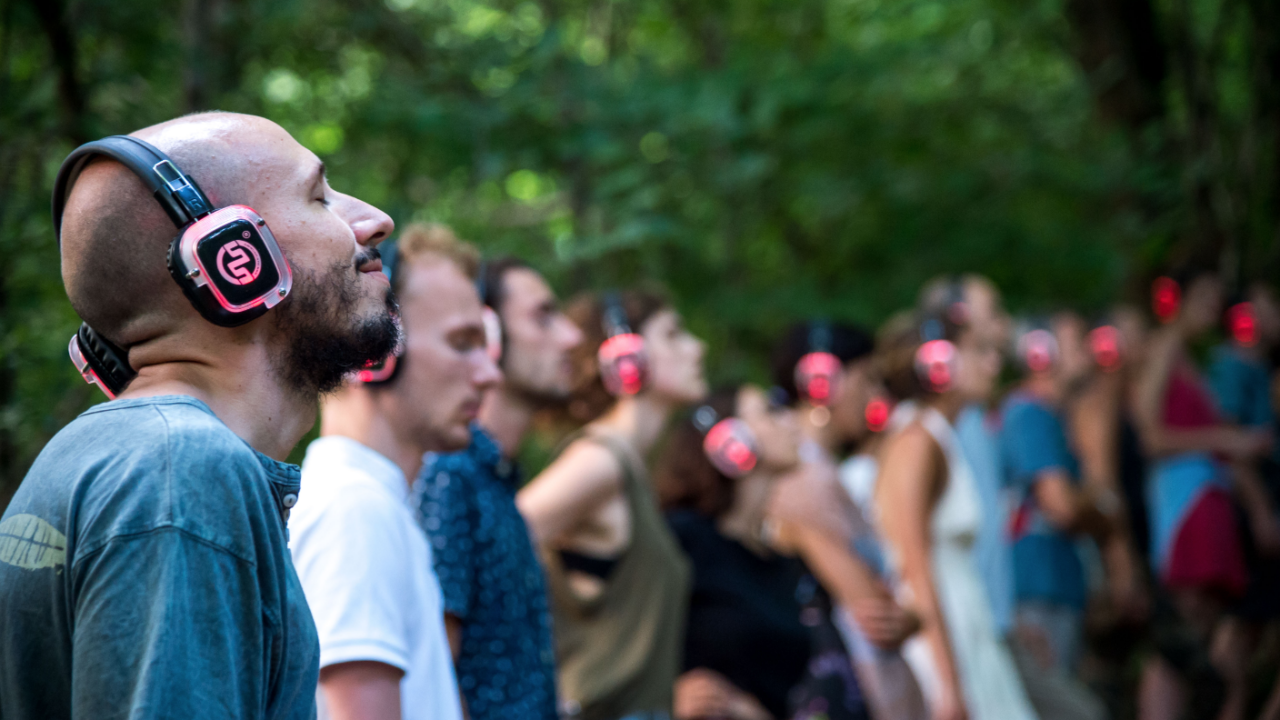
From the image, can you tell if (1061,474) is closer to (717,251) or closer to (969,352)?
(969,352)

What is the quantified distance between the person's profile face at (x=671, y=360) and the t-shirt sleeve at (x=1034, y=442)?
290 centimetres

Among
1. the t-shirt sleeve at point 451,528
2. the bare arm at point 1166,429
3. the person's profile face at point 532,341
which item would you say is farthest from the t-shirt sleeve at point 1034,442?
the t-shirt sleeve at point 451,528

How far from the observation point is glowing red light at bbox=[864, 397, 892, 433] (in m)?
6.08

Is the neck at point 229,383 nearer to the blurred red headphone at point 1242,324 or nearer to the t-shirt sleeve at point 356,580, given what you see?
the t-shirt sleeve at point 356,580

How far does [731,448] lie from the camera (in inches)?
183

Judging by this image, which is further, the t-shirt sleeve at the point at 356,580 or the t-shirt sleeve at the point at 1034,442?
the t-shirt sleeve at the point at 1034,442

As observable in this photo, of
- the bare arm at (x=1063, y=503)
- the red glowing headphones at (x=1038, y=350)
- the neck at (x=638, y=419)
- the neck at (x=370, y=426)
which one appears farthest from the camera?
the red glowing headphones at (x=1038, y=350)

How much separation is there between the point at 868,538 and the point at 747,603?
804mm

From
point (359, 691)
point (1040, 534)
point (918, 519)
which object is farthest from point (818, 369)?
point (359, 691)

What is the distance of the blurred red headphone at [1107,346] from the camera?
7379mm

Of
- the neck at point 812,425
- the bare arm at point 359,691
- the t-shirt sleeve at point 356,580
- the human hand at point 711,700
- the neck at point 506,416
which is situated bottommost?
the human hand at point 711,700

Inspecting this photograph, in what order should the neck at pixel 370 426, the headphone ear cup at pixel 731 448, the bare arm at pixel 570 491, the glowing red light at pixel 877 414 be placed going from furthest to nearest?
the glowing red light at pixel 877 414, the headphone ear cup at pixel 731 448, the bare arm at pixel 570 491, the neck at pixel 370 426

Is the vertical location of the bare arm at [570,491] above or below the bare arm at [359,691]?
above

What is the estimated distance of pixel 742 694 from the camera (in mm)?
4316
